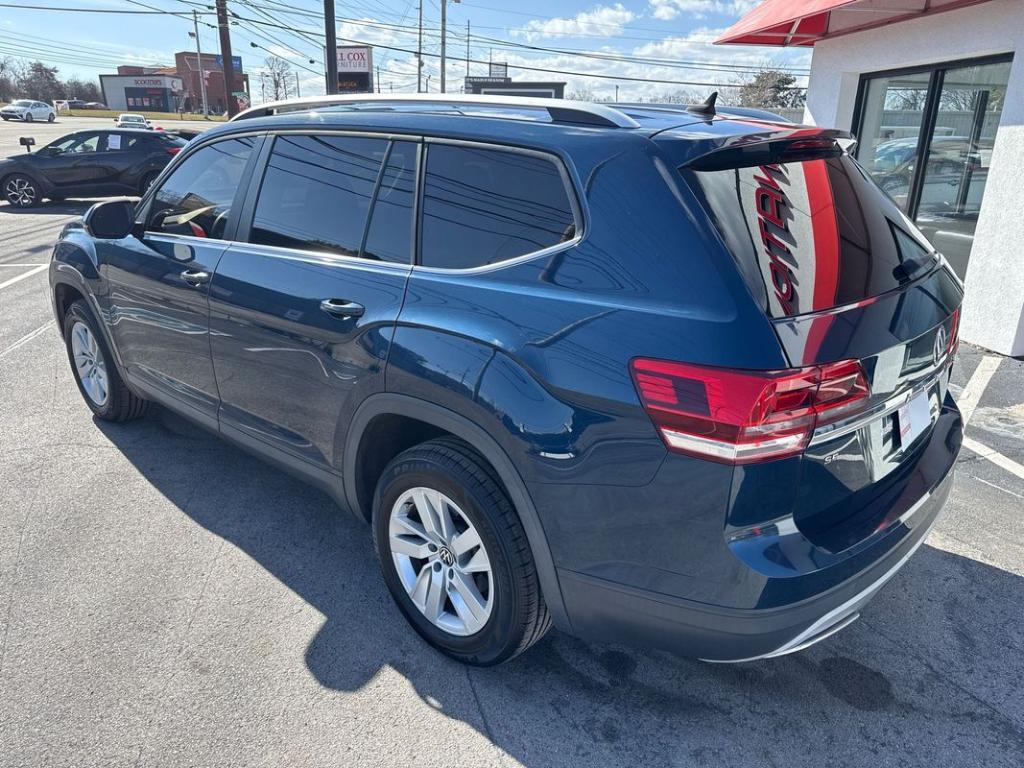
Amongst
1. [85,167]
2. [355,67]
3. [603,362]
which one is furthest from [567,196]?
[355,67]

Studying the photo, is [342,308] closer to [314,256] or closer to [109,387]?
[314,256]

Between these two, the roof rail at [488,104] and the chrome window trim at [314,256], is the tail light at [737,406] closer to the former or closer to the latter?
the roof rail at [488,104]

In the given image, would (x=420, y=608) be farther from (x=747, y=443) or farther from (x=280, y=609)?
(x=747, y=443)

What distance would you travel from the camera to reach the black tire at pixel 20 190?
14953 millimetres

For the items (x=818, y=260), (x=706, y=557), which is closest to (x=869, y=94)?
(x=818, y=260)

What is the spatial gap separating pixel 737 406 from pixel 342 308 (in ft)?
4.72

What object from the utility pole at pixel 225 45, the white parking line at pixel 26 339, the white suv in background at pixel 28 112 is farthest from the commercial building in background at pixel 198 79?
the white parking line at pixel 26 339

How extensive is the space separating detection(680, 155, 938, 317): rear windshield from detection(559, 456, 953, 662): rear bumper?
2.47 ft

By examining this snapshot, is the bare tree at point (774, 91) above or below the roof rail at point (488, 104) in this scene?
above

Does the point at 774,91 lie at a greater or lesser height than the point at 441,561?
greater

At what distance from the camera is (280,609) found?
2887 mm

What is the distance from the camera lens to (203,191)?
352cm

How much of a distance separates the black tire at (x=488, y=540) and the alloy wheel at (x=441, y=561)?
0.12 ft

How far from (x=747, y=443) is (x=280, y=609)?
77.4 inches
